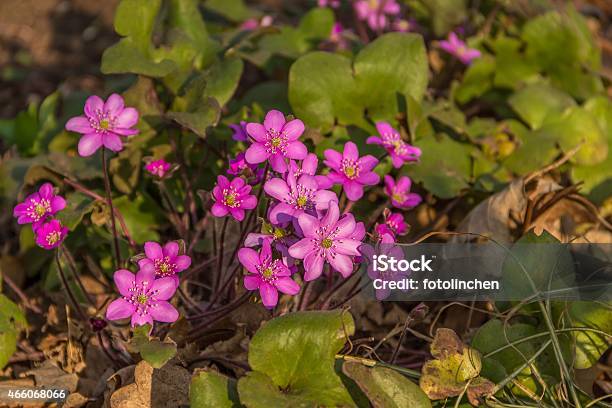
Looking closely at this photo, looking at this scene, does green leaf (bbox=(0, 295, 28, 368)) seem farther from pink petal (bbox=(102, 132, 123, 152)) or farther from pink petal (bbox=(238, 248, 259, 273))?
pink petal (bbox=(238, 248, 259, 273))

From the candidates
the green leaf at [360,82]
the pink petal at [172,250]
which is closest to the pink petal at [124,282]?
the pink petal at [172,250]

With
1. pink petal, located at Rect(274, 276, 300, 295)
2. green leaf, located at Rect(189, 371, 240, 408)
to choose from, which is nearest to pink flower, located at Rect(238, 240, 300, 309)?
pink petal, located at Rect(274, 276, 300, 295)

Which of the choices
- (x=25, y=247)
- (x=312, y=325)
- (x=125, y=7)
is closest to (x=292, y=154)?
(x=312, y=325)

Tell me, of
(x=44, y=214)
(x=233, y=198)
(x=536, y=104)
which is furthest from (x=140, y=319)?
(x=536, y=104)

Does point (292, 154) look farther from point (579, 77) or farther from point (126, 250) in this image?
point (579, 77)

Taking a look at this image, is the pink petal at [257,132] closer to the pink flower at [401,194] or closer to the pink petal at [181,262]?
the pink petal at [181,262]
